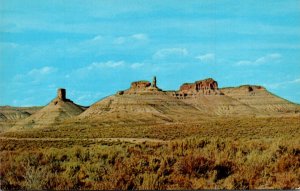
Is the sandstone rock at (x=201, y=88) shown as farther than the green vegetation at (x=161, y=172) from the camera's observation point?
Yes

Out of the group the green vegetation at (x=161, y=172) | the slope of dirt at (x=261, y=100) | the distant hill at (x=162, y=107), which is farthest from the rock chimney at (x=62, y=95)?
the green vegetation at (x=161, y=172)

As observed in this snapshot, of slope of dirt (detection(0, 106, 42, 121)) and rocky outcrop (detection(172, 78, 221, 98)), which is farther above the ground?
rocky outcrop (detection(172, 78, 221, 98))

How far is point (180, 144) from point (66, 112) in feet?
260

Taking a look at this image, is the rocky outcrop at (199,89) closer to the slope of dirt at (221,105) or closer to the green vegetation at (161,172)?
the slope of dirt at (221,105)

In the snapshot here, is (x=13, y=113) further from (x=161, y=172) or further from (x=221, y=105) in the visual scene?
(x=161, y=172)

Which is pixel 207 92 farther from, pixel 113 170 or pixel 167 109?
pixel 113 170

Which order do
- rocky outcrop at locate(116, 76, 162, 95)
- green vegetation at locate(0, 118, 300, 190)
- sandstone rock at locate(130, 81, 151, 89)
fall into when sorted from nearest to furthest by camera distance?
green vegetation at locate(0, 118, 300, 190)
rocky outcrop at locate(116, 76, 162, 95)
sandstone rock at locate(130, 81, 151, 89)

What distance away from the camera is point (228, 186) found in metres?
8.18

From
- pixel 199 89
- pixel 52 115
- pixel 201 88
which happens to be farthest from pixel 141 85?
pixel 52 115

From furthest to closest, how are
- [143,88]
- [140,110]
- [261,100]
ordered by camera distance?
[261,100] → [143,88] → [140,110]

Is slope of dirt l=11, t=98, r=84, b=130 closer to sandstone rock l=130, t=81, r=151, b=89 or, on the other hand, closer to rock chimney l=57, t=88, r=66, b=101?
rock chimney l=57, t=88, r=66, b=101

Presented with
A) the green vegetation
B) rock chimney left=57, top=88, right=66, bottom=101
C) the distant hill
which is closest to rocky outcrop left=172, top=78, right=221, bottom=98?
the distant hill

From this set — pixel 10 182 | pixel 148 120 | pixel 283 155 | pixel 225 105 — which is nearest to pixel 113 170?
pixel 10 182

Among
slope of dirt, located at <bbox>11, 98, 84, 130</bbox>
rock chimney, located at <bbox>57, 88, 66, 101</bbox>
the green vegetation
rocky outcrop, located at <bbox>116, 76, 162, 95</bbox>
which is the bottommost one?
the green vegetation
